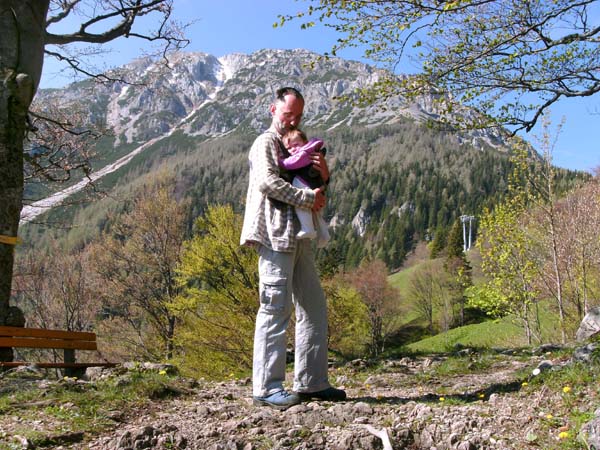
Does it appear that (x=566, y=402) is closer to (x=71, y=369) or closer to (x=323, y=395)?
(x=323, y=395)

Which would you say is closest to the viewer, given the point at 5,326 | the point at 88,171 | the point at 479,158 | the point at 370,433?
the point at 370,433

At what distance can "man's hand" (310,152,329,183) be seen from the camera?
13.4 feet

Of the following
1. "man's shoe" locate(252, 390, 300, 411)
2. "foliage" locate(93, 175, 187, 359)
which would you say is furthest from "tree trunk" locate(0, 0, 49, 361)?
"foliage" locate(93, 175, 187, 359)

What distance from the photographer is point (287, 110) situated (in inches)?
166

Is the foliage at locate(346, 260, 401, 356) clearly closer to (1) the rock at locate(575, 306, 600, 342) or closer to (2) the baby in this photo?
(1) the rock at locate(575, 306, 600, 342)

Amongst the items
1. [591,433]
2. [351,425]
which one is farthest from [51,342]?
[591,433]

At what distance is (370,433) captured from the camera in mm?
2992

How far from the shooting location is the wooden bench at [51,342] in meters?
5.74

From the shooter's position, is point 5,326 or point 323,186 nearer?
point 323,186

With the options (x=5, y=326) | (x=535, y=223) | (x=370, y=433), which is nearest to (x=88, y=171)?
(x=5, y=326)

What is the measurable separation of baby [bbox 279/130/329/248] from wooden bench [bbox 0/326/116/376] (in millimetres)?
3641

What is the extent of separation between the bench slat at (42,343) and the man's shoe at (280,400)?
348 cm

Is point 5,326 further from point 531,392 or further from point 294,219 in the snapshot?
point 531,392

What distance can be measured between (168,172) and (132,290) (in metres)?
7.41
